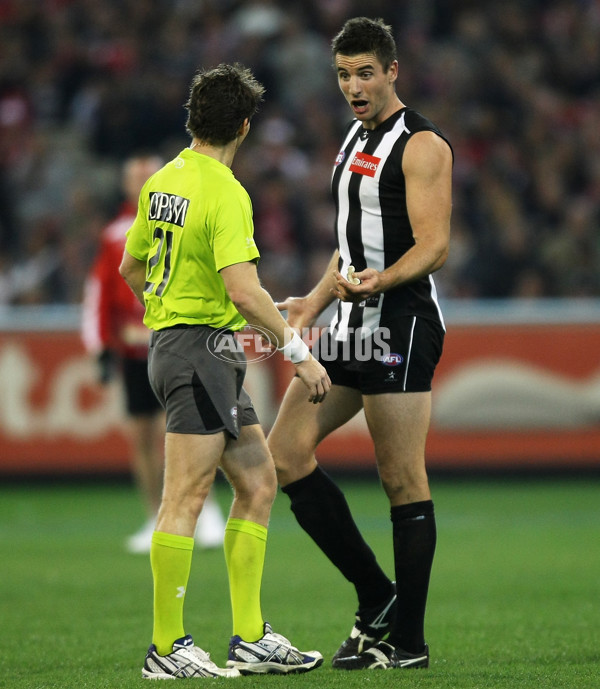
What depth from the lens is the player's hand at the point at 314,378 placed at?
4.34 meters

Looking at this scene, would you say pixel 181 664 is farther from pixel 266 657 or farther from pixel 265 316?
pixel 265 316

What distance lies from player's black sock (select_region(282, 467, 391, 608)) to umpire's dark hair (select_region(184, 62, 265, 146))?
146cm

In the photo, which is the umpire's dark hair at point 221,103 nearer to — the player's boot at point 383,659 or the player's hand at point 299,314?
the player's hand at point 299,314

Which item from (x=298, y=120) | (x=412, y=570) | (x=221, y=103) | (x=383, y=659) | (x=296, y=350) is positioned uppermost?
(x=298, y=120)

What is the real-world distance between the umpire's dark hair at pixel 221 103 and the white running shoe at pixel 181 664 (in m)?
1.87

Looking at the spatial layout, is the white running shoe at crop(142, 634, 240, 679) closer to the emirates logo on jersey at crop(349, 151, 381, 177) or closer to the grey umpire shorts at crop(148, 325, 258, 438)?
the grey umpire shorts at crop(148, 325, 258, 438)

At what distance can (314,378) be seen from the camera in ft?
14.3

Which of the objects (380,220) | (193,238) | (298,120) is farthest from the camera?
(298,120)

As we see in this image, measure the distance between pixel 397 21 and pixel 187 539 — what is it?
39.5 feet

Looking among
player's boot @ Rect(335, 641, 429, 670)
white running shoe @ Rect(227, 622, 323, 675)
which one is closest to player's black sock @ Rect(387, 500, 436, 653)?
player's boot @ Rect(335, 641, 429, 670)

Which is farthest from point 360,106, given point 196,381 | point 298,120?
point 298,120

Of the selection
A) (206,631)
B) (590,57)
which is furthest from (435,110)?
(206,631)

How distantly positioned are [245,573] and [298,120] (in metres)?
10.4

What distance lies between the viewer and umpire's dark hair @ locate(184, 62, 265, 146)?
4.45 metres
